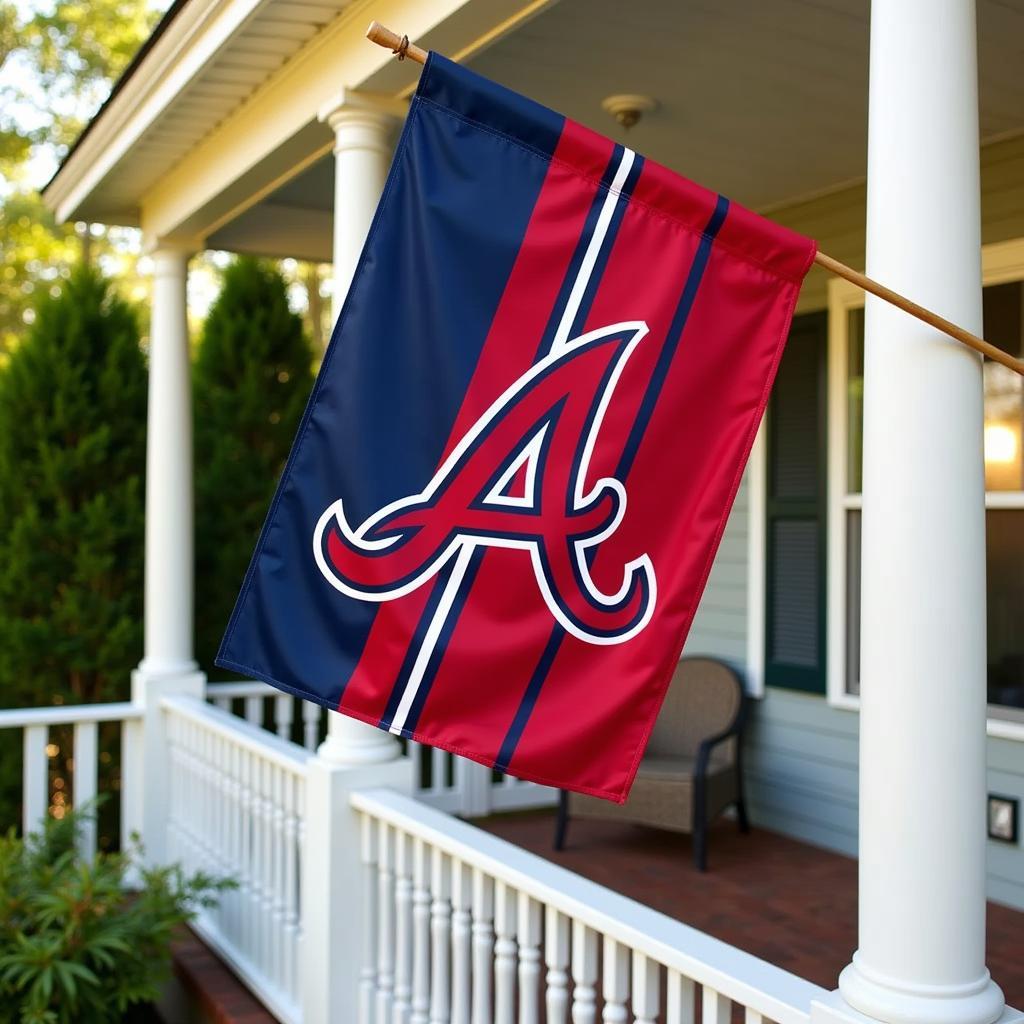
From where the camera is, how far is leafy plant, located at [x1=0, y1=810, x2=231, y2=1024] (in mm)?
3521

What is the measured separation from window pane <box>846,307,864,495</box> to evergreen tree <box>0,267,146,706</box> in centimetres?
363

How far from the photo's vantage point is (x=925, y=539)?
5.81 ft

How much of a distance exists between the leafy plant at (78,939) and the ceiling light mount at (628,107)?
2968 mm

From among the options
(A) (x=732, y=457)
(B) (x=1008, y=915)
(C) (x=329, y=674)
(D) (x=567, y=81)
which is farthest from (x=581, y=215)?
(B) (x=1008, y=915)

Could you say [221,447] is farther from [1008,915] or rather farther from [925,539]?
[925,539]

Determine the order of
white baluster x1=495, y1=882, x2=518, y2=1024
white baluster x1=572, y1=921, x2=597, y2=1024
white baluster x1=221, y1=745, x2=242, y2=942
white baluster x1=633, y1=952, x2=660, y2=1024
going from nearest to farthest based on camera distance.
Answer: white baluster x1=633, y1=952, x2=660, y2=1024, white baluster x1=572, y1=921, x2=597, y2=1024, white baluster x1=495, y1=882, x2=518, y2=1024, white baluster x1=221, y1=745, x2=242, y2=942

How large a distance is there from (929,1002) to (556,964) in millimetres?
994

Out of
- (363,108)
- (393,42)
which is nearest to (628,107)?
(363,108)

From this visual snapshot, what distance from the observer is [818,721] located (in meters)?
4.86

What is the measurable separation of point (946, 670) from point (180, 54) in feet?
11.0

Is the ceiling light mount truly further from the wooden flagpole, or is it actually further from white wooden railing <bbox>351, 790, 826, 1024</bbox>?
white wooden railing <bbox>351, 790, 826, 1024</bbox>

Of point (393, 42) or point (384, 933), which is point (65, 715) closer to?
point (384, 933)

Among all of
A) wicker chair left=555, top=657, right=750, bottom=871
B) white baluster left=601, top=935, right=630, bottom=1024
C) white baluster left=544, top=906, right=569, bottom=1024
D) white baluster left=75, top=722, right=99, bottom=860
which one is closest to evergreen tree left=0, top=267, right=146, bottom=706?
white baluster left=75, top=722, right=99, bottom=860

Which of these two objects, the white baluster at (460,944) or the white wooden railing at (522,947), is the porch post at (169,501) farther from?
the white baluster at (460,944)
